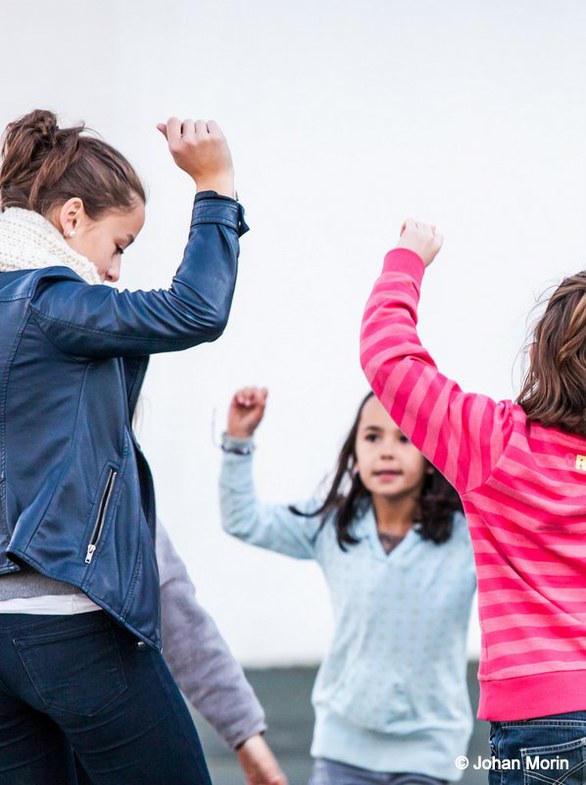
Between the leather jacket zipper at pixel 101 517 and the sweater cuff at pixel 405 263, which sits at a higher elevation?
the sweater cuff at pixel 405 263

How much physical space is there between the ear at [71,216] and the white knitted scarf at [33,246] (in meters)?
0.01

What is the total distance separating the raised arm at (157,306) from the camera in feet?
4.20

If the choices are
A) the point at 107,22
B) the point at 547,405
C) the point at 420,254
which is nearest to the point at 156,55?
the point at 107,22

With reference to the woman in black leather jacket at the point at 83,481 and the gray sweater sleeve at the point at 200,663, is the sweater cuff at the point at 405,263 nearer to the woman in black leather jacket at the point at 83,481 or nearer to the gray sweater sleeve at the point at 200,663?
the woman in black leather jacket at the point at 83,481

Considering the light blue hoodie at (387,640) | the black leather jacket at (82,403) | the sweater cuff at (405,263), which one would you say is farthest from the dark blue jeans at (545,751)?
the light blue hoodie at (387,640)

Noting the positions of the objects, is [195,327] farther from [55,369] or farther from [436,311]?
[436,311]

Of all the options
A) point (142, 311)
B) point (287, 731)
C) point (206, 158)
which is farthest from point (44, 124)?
point (287, 731)

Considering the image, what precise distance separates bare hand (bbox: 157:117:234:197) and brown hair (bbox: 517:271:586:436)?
0.44 metres

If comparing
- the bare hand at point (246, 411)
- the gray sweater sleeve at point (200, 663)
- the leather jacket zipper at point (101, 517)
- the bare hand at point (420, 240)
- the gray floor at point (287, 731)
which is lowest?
the gray floor at point (287, 731)

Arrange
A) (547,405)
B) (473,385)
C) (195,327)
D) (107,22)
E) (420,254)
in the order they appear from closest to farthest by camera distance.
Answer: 1. (195,327)
2. (547,405)
3. (420,254)
4. (107,22)
5. (473,385)

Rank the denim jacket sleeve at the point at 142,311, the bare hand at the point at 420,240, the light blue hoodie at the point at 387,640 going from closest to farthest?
the denim jacket sleeve at the point at 142,311, the bare hand at the point at 420,240, the light blue hoodie at the point at 387,640

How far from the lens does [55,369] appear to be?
4.32ft

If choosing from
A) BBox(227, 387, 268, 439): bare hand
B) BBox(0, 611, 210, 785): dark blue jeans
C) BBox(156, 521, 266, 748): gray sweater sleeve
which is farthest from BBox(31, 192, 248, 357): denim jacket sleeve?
BBox(227, 387, 268, 439): bare hand

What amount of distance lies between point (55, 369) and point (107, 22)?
1.94 m
